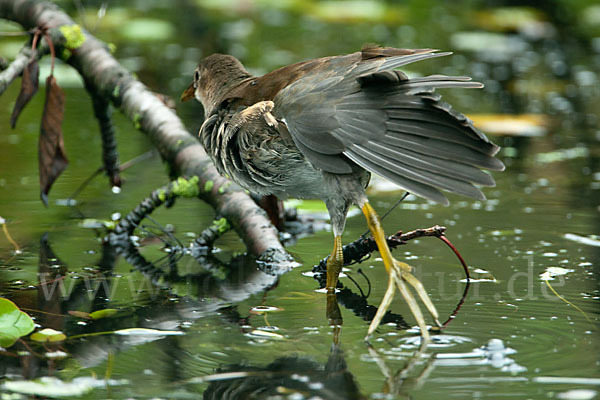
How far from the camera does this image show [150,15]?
12.3 metres

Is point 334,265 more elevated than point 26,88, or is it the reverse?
point 26,88

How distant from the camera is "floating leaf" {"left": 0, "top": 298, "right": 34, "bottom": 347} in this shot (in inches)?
126

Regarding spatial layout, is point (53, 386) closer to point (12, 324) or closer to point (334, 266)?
point (12, 324)

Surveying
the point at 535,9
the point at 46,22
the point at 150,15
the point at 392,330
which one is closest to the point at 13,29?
the point at 150,15

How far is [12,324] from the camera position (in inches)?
127

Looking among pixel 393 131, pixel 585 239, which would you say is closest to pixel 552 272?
pixel 585 239

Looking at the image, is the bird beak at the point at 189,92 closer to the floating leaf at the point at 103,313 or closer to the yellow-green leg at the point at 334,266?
the yellow-green leg at the point at 334,266

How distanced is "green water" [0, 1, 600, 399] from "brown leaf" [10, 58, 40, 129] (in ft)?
2.24

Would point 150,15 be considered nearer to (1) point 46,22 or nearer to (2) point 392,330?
(1) point 46,22

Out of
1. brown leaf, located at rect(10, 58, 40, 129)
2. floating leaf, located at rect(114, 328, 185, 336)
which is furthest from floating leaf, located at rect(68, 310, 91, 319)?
brown leaf, located at rect(10, 58, 40, 129)

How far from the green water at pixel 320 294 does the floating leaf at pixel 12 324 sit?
104 millimetres

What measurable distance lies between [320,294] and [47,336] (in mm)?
1271

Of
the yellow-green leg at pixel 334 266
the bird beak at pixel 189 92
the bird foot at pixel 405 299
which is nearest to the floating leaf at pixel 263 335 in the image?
the bird foot at pixel 405 299

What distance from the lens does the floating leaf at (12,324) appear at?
10.5 ft
